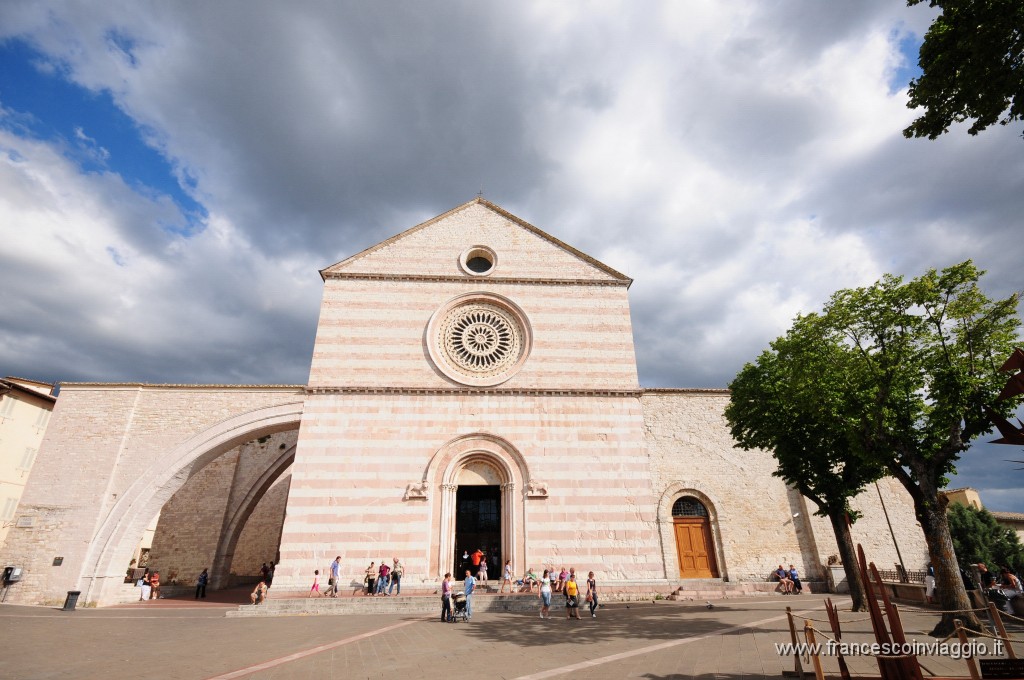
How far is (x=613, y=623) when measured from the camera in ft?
37.6

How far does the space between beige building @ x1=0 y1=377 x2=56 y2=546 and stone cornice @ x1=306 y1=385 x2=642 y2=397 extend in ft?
39.0

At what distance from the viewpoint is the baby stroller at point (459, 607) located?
11865 mm

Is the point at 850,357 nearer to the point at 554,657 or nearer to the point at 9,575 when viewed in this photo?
the point at 554,657

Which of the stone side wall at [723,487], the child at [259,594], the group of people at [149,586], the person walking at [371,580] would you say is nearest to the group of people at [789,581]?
the stone side wall at [723,487]

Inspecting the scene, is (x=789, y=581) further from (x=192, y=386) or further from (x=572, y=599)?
(x=192, y=386)

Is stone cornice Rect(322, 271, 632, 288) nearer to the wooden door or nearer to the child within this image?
the wooden door

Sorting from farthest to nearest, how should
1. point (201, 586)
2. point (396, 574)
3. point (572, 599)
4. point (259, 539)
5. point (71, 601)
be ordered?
point (259, 539) → point (201, 586) → point (396, 574) → point (71, 601) → point (572, 599)

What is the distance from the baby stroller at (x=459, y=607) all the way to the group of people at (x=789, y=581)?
11.9 metres

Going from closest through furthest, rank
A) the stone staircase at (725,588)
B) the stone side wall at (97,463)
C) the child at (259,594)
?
the child at (259,594), the stone side wall at (97,463), the stone staircase at (725,588)

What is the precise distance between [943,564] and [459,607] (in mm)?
10610

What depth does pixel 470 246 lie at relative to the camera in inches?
783

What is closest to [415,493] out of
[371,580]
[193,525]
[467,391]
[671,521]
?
[371,580]

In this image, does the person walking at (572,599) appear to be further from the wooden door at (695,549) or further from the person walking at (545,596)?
the wooden door at (695,549)

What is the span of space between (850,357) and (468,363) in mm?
11874
